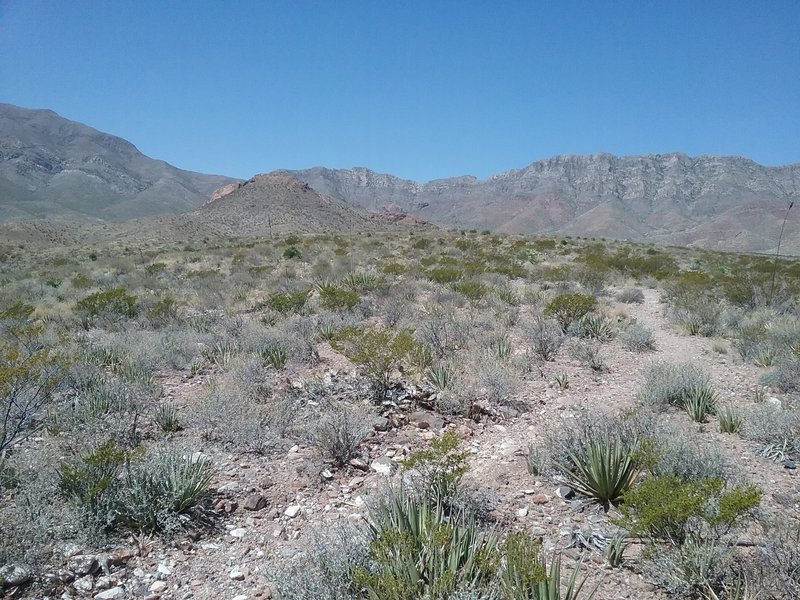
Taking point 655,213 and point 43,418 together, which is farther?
point 655,213

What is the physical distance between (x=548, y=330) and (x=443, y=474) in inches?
206

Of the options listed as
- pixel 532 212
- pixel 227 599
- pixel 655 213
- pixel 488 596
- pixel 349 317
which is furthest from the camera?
pixel 532 212

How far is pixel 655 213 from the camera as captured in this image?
513ft

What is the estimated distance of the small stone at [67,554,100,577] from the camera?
3.01m

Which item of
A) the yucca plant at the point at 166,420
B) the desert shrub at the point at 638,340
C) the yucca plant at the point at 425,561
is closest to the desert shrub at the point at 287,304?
the yucca plant at the point at 166,420

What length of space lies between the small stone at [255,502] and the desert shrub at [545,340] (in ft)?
16.8

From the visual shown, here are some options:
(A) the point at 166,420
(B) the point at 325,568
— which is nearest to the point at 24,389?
(A) the point at 166,420

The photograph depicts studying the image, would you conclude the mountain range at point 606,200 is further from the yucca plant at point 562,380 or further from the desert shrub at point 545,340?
the yucca plant at point 562,380

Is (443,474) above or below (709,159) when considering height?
below

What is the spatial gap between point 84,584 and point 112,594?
0.21 metres

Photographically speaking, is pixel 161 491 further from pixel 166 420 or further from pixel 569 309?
pixel 569 309

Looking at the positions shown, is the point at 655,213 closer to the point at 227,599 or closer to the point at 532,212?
the point at 532,212

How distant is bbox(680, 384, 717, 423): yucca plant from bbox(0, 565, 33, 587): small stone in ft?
20.8

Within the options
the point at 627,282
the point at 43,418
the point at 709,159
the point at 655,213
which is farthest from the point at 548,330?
the point at 709,159
